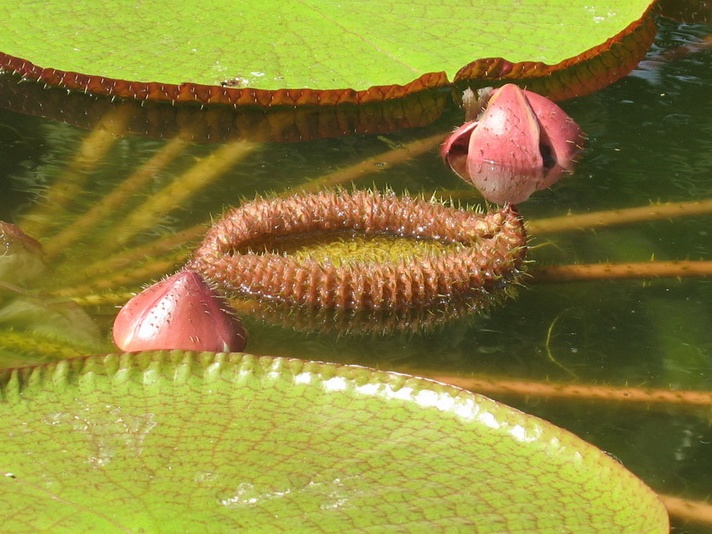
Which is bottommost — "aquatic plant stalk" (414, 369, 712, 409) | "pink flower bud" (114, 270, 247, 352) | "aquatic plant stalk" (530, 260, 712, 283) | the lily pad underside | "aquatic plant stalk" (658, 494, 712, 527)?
"aquatic plant stalk" (658, 494, 712, 527)

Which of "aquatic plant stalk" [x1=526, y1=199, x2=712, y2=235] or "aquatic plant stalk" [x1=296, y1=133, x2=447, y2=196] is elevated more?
"aquatic plant stalk" [x1=296, y1=133, x2=447, y2=196]

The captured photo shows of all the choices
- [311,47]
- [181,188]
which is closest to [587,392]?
[181,188]

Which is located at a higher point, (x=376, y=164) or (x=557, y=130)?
(x=557, y=130)

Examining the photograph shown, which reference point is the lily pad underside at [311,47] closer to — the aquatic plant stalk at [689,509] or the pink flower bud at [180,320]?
the pink flower bud at [180,320]

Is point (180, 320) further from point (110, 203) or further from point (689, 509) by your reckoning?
point (689, 509)

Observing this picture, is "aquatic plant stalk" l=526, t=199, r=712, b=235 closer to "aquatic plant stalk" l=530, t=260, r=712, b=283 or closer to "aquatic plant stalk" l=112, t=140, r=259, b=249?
"aquatic plant stalk" l=530, t=260, r=712, b=283

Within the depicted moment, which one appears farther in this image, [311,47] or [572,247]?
[311,47]

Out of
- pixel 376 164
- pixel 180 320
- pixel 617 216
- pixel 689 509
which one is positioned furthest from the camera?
pixel 376 164

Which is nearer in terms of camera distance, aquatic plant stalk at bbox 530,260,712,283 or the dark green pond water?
the dark green pond water

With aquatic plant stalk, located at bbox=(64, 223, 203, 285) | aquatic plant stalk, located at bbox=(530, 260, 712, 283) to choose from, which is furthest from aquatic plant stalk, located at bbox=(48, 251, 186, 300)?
aquatic plant stalk, located at bbox=(530, 260, 712, 283)
